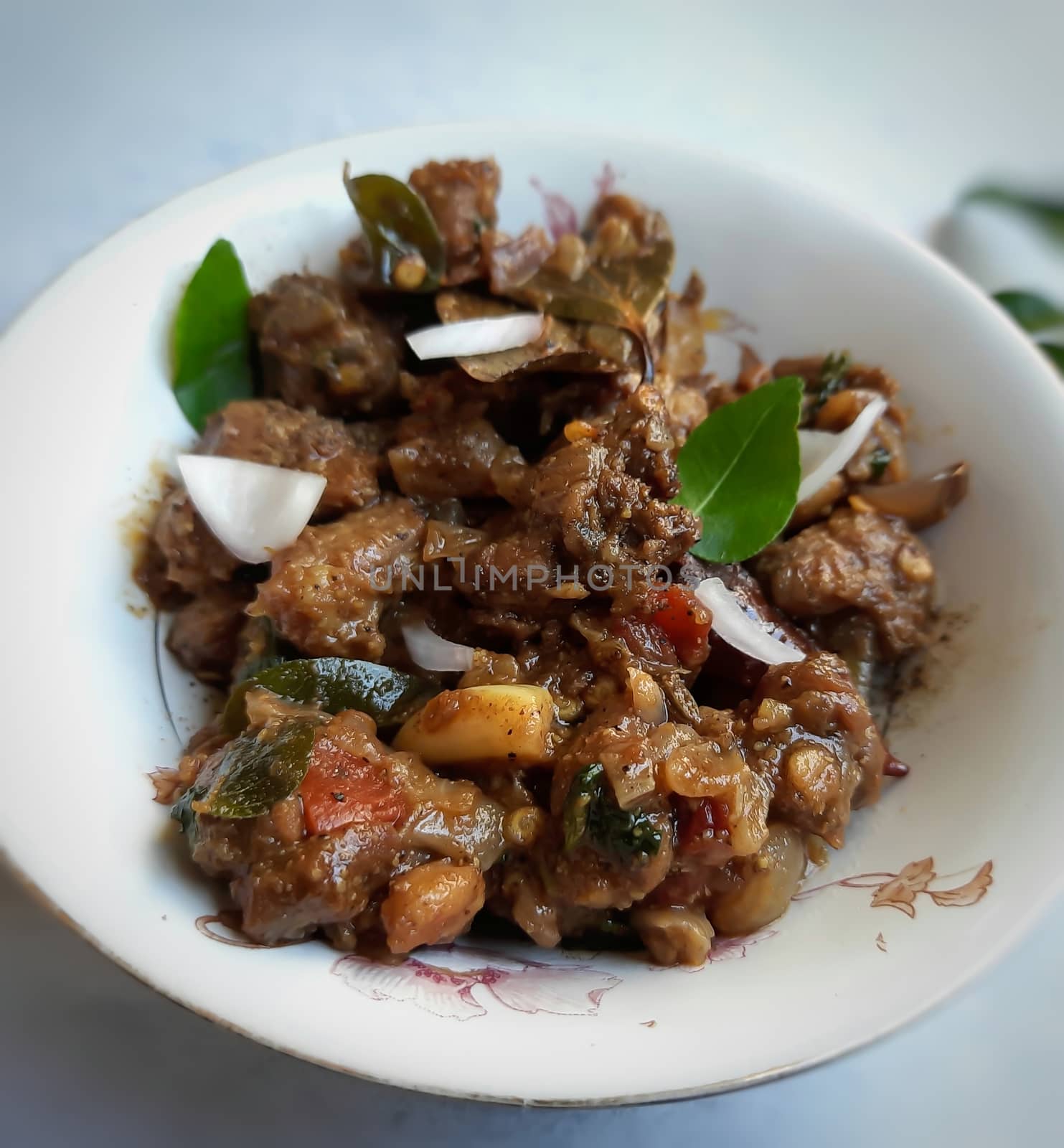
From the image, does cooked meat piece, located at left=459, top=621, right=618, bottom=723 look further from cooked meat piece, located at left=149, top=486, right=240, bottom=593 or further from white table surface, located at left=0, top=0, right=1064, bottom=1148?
white table surface, located at left=0, top=0, right=1064, bottom=1148

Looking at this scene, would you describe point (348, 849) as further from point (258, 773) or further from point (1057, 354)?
point (1057, 354)

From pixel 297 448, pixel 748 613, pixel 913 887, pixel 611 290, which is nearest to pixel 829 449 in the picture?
pixel 748 613

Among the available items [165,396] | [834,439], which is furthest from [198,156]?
[834,439]

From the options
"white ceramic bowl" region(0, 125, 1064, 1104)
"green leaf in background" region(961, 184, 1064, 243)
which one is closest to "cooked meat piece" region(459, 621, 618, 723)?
"white ceramic bowl" region(0, 125, 1064, 1104)

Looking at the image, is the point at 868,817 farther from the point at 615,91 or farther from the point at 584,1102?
the point at 615,91

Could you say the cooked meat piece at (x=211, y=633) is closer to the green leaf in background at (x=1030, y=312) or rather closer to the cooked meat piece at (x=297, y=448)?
the cooked meat piece at (x=297, y=448)

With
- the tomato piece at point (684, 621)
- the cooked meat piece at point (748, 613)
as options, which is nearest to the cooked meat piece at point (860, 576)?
the cooked meat piece at point (748, 613)
